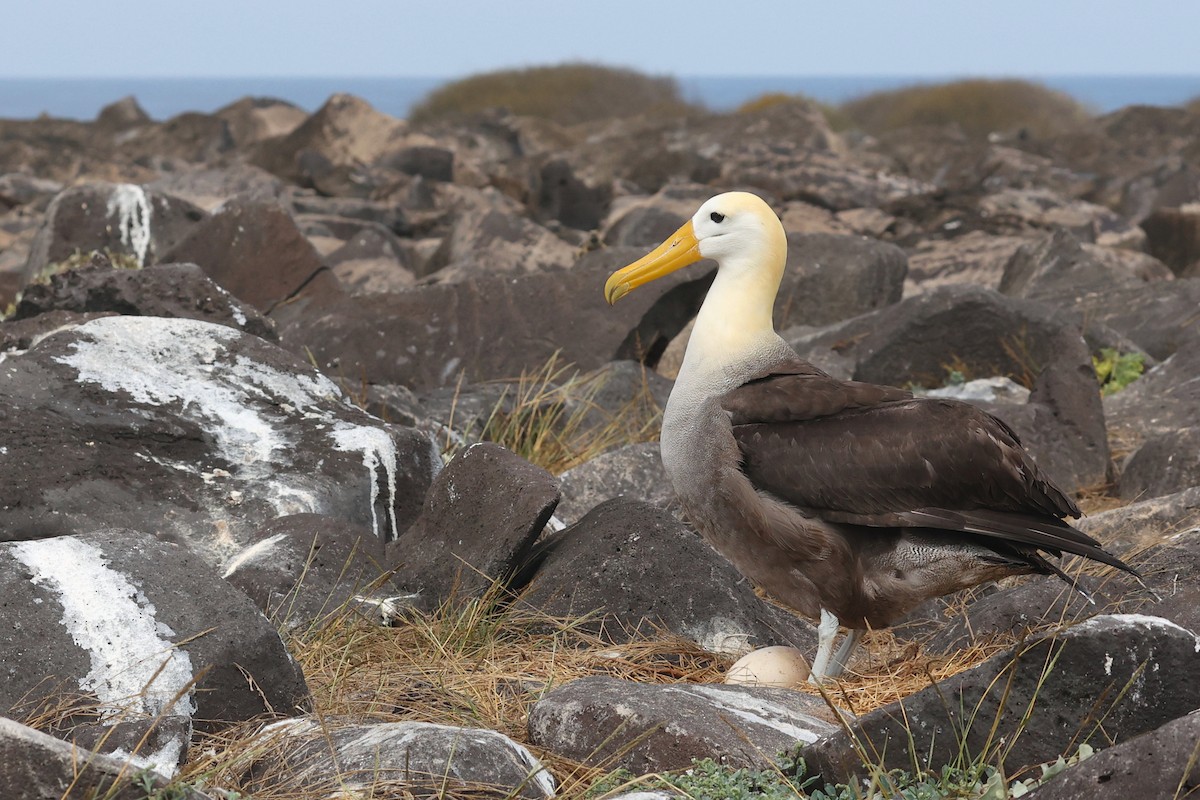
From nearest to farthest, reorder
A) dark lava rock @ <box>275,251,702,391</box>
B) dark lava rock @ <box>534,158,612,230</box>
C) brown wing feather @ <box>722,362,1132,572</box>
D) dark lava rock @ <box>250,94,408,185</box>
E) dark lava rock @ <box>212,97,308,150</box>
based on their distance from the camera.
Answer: brown wing feather @ <box>722,362,1132,572</box>
dark lava rock @ <box>275,251,702,391</box>
dark lava rock @ <box>534,158,612,230</box>
dark lava rock @ <box>250,94,408,185</box>
dark lava rock @ <box>212,97,308,150</box>

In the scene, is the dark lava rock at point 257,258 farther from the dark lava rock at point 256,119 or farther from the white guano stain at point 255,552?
the dark lava rock at point 256,119

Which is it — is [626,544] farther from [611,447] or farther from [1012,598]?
[611,447]

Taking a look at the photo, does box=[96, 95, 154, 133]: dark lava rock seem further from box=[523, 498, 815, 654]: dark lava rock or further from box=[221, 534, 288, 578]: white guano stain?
box=[523, 498, 815, 654]: dark lava rock

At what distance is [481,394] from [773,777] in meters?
3.90

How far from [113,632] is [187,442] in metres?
1.70

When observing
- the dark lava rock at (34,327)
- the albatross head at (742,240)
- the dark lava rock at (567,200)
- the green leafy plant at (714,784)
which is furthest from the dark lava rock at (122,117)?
the green leafy plant at (714,784)

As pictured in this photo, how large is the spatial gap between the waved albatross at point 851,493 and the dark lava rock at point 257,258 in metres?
4.74

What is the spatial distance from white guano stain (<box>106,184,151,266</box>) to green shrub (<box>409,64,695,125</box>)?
104 ft

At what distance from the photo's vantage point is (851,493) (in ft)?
12.9

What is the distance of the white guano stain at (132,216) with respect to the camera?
9.96 meters

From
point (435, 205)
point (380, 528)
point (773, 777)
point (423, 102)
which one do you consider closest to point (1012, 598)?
point (773, 777)

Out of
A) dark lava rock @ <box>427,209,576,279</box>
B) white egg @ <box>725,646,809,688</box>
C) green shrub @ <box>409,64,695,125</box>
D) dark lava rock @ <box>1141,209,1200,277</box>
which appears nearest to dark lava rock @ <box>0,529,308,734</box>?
white egg @ <box>725,646,809,688</box>

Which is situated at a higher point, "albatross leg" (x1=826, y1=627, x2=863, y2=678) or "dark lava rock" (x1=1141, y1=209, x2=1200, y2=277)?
"albatross leg" (x1=826, y1=627, x2=863, y2=678)

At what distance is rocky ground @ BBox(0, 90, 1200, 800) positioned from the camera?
121 inches
